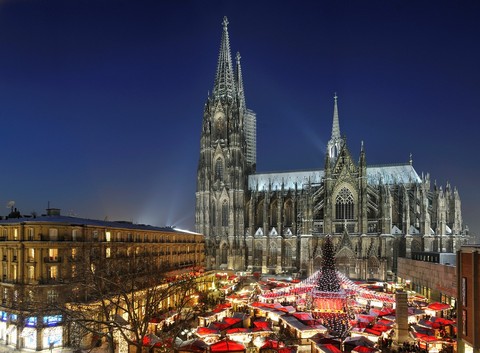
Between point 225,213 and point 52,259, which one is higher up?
point 225,213

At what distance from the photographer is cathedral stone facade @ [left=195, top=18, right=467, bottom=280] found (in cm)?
8262

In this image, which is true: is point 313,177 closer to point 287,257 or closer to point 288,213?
point 288,213

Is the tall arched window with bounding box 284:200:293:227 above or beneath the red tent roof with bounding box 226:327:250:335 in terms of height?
above

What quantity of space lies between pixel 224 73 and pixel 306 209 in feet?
124

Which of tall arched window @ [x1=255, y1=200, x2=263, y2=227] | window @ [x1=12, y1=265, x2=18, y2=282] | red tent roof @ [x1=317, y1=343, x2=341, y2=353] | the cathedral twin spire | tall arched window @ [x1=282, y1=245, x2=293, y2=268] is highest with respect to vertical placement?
the cathedral twin spire

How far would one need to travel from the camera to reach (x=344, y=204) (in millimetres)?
88375

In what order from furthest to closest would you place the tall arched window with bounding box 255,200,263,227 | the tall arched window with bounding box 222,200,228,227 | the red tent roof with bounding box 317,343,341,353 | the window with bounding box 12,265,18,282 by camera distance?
the tall arched window with bounding box 255,200,263,227 < the tall arched window with bounding box 222,200,228,227 < the window with bounding box 12,265,18,282 < the red tent roof with bounding box 317,343,341,353

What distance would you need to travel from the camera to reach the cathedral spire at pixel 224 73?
10350 centimetres

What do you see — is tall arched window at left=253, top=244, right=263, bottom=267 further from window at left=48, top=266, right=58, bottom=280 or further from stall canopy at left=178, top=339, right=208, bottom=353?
stall canopy at left=178, top=339, right=208, bottom=353

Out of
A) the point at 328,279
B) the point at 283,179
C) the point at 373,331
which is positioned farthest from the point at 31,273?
the point at 283,179

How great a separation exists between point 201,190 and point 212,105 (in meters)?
19.5

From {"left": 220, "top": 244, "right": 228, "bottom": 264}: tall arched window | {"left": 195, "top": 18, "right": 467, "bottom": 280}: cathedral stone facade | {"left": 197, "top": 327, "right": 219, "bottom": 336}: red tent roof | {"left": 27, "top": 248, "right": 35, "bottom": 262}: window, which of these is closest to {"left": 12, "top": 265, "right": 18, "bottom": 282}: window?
{"left": 27, "top": 248, "right": 35, "bottom": 262}: window

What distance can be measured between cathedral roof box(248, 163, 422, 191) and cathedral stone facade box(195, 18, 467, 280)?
22 cm

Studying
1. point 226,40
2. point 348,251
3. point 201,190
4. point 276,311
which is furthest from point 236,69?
point 276,311
